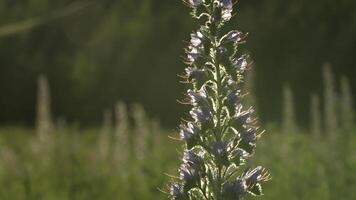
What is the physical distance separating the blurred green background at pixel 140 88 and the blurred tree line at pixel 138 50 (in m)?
0.04

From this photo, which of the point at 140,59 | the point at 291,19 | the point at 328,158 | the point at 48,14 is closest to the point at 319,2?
the point at 291,19

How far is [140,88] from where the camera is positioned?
3142cm

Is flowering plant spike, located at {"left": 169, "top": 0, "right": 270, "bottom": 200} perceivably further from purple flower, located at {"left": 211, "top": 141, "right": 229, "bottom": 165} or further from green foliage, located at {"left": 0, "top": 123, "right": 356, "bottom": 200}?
green foliage, located at {"left": 0, "top": 123, "right": 356, "bottom": 200}

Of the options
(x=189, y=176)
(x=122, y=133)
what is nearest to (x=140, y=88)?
(x=122, y=133)

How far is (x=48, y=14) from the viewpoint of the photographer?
34.1 meters

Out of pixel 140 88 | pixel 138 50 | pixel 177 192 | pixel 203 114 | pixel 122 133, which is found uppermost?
pixel 138 50

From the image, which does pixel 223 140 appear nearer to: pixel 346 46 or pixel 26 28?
pixel 346 46

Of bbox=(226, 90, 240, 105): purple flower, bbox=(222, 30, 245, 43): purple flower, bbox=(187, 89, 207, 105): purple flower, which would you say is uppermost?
bbox=(222, 30, 245, 43): purple flower

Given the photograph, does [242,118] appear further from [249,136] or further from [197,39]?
[197,39]

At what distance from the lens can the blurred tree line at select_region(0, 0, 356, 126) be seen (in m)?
27.1

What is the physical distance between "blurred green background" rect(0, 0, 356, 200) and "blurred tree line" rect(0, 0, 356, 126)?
0.04m

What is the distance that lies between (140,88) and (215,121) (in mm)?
28251

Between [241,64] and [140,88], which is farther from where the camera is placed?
[140,88]

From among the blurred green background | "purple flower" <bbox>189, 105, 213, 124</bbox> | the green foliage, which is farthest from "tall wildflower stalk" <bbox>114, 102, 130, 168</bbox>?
"purple flower" <bbox>189, 105, 213, 124</bbox>
